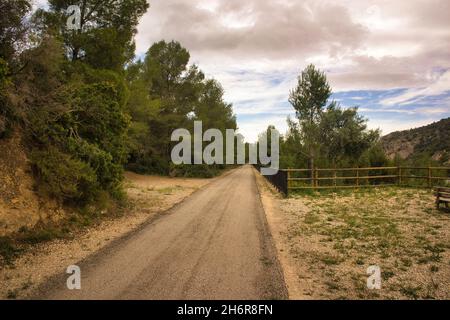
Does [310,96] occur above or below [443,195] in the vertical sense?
above

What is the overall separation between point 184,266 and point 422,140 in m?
58.5

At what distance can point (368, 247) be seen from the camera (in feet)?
24.9

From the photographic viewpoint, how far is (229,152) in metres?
50.2

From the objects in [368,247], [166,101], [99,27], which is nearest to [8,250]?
[368,247]

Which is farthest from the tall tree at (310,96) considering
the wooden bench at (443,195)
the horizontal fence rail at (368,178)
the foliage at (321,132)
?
the wooden bench at (443,195)

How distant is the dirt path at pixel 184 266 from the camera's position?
16.5ft

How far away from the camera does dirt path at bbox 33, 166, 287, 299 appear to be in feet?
16.5

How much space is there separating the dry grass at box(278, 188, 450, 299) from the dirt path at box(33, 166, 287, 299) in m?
0.75

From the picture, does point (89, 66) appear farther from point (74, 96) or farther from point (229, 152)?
point (229, 152)

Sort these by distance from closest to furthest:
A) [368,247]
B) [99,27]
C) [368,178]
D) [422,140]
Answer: [368,247]
[99,27]
[368,178]
[422,140]

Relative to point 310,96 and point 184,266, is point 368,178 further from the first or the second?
point 184,266

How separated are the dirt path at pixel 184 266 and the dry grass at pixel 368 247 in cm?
75
